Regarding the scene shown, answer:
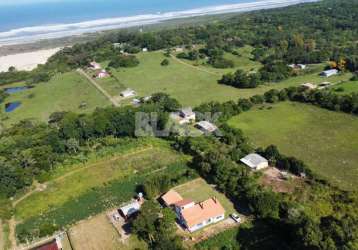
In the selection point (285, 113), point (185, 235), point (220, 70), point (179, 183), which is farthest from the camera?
point (220, 70)

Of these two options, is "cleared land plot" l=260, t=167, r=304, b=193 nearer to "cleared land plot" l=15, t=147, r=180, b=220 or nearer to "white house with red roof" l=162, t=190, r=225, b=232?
"white house with red roof" l=162, t=190, r=225, b=232

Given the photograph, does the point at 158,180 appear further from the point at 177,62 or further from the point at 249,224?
the point at 177,62

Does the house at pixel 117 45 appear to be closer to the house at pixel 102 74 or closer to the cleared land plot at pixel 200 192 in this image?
the house at pixel 102 74

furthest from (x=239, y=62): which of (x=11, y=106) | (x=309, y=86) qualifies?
(x=11, y=106)

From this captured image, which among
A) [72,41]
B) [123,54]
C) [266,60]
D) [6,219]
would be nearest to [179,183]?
[6,219]

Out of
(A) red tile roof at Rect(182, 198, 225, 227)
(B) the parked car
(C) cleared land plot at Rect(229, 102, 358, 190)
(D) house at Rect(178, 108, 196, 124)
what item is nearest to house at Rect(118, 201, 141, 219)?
(A) red tile roof at Rect(182, 198, 225, 227)

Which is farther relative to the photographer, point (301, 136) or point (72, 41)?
point (72, 41)

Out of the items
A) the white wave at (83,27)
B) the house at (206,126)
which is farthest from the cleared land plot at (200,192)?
the white wave at (83,27)
